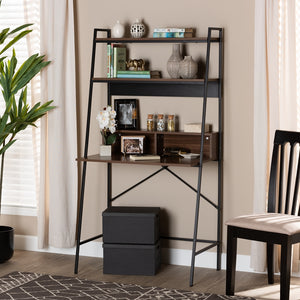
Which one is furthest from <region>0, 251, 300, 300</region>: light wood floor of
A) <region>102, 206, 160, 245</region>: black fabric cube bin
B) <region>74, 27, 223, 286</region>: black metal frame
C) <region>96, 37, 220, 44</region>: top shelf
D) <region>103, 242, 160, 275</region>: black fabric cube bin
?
<region>96, 37, 220, 44</region>: top shelf

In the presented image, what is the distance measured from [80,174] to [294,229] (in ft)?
6.28

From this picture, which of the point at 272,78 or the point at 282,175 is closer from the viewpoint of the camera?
the point at 282,175

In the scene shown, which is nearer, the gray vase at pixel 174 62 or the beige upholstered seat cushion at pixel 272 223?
the beige upholstered seat cushion at pixel 272 223

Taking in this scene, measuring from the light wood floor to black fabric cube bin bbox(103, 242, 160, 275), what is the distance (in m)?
0.05

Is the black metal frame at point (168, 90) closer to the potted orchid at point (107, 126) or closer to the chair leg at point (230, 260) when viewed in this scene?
the potted orchid at point (107, 126)

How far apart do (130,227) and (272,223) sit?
1.13 metres

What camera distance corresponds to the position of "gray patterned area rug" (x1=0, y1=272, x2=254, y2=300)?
4035 mm

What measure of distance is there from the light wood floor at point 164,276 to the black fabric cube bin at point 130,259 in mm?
53

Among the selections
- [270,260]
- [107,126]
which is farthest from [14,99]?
[270,260]

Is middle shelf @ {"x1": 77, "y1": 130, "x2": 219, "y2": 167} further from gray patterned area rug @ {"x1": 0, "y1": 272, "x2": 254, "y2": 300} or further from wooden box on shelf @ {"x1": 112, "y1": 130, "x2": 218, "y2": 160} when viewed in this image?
gray patterned area rug @ {"x1": 0, "y1": 272, "x2": 254, "y2": 300}

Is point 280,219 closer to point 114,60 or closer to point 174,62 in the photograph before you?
point 174,62

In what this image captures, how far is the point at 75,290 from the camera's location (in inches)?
164

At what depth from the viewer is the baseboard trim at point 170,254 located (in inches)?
183

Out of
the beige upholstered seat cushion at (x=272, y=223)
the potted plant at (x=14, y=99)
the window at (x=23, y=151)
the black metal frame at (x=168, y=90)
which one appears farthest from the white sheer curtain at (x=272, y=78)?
the window at (x=23, y=151)
